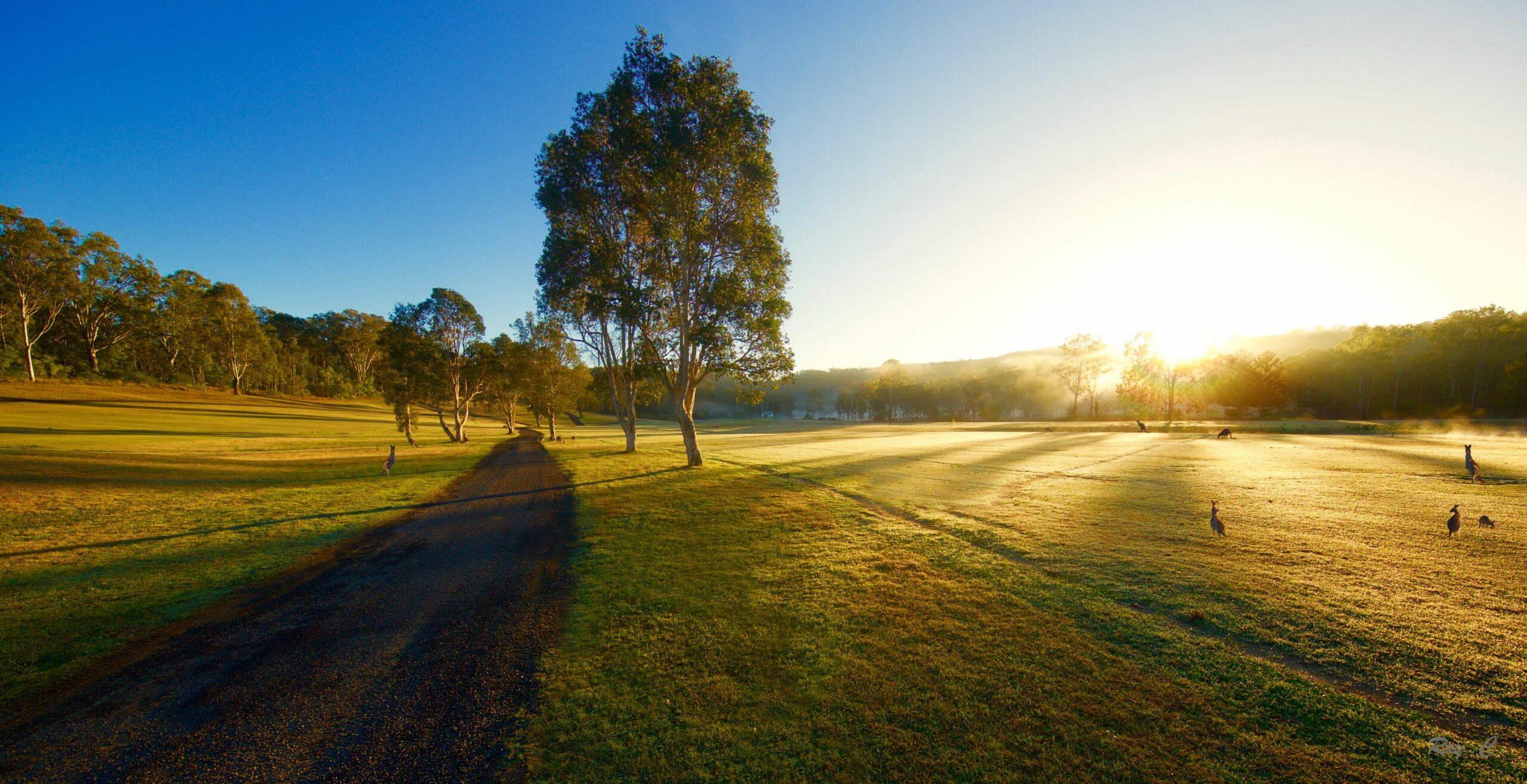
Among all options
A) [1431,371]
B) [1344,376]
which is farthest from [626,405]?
[1431,371]

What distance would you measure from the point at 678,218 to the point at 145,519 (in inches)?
722

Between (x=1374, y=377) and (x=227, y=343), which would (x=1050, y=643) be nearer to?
(x=1374, y=377)

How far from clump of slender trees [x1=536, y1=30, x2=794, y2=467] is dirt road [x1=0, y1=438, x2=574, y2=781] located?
1381 cm

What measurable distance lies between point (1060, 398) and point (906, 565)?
139m

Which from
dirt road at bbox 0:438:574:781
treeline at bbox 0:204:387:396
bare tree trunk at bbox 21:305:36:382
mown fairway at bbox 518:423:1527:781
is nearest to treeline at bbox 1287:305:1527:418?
mown fairway at bbox 518:423:1527:781

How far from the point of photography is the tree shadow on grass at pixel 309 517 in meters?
9.37

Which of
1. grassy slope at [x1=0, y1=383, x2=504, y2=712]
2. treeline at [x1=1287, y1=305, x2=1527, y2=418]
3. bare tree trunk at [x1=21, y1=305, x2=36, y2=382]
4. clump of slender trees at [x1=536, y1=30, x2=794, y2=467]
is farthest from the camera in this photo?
treeline at [x1=1287, y1=305, x2=1527, y2=418]

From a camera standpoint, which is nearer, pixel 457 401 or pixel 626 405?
pixel 626 405

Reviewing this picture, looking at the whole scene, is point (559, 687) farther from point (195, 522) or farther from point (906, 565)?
point (195, 522)

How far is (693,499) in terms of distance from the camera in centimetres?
1420

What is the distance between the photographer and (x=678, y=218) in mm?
20625

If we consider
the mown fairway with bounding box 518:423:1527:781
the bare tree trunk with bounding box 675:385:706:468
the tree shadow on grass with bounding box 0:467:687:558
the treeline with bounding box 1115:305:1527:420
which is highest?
the treeline with bounding box 1115:305:1527:420

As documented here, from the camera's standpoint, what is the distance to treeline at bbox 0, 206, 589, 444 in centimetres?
3869

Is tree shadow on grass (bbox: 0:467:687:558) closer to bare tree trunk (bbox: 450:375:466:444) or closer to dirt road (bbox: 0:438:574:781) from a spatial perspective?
dirt road (bbox: 0:438:574:781)
